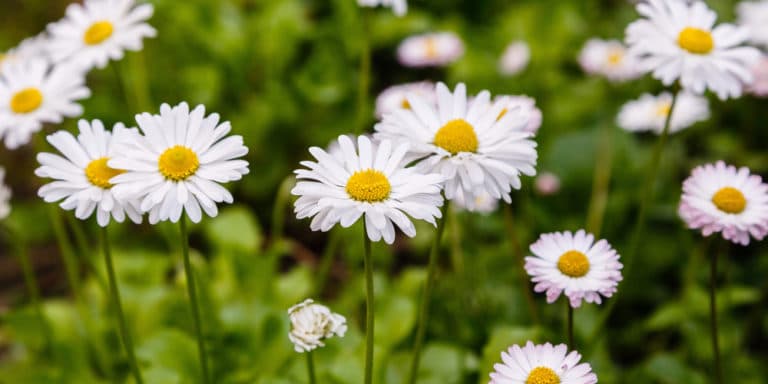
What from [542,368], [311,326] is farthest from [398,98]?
[542,368]

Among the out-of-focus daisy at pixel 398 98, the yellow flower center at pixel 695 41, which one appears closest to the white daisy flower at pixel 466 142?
the yellow flower center at pixel 695 41

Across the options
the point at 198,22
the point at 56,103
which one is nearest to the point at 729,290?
the point at 56,103

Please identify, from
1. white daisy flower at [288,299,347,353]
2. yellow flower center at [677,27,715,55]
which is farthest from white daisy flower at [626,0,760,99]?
white daisy flower at [288,299,347,353]

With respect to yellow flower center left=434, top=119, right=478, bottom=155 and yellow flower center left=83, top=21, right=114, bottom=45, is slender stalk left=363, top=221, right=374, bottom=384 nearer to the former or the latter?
yellow flower center left=434, top=119, right=478, bottom=155

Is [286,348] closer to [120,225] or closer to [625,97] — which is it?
[120,225]

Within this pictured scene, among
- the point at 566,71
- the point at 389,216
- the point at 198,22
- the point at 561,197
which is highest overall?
the point at 566,71

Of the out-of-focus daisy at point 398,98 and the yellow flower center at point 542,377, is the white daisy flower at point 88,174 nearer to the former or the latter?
the yellow flower center at point 542,377
